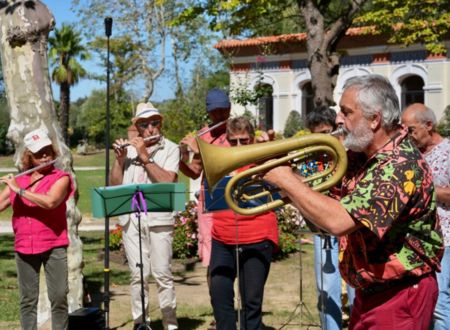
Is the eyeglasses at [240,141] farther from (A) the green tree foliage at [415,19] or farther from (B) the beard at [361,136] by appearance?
(A) the green tree foliage at [415,19]

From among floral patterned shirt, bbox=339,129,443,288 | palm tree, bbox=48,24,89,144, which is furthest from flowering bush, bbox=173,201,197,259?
palm tree, bbox=48,24,89,144

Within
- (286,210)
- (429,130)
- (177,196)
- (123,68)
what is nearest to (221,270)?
(177,196)

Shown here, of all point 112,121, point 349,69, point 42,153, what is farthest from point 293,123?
point 42,153

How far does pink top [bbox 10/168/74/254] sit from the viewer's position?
5.41 meters

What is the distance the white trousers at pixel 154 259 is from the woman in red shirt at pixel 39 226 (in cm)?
79

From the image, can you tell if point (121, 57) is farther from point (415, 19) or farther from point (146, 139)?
point (146, 139)

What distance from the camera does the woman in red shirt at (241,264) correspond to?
17.4 feet

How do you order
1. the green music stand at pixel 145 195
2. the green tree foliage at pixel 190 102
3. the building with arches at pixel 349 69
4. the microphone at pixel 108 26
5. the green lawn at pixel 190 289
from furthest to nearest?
the building with arches at pixel 349 69 → the green tree foliage at pixel 190 102 → the green lawn at pixel 190 289 → the microphone at pixel 108 26 → the green music stand at pixel 145 195

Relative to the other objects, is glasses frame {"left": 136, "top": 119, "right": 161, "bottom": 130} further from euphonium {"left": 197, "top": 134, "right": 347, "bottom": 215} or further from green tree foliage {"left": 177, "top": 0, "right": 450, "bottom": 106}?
green tree foliage {"left": 177, "top": 0, "right": 450, "bottom": 106}

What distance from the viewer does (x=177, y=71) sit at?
3847cm

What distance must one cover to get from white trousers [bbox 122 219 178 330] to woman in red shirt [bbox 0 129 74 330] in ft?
2.60

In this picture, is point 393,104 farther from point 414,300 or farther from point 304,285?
point 304,285

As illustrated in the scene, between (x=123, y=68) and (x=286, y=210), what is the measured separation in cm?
2847

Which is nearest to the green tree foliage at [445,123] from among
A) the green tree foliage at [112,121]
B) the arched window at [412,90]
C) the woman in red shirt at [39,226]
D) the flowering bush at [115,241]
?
the arched window at [412,90]
